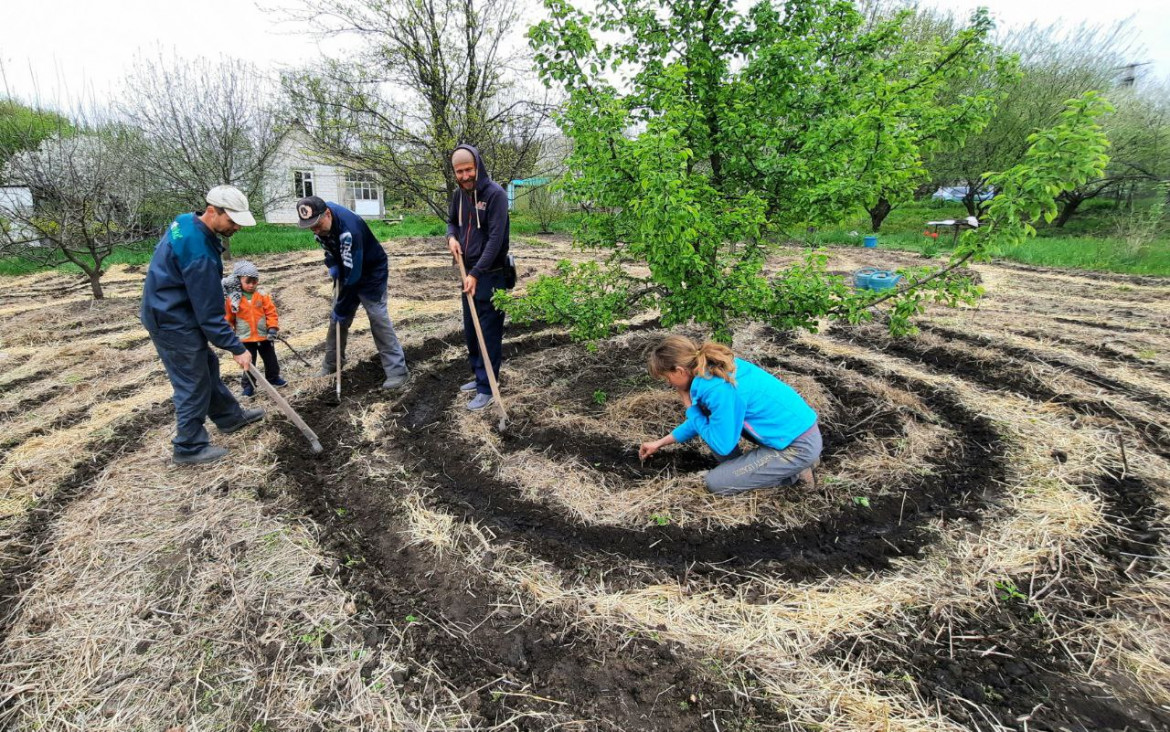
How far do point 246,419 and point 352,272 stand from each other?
1.67 meters

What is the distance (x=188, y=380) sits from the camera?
3.92 m

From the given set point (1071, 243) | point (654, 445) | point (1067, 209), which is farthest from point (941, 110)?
point (1067, 209)

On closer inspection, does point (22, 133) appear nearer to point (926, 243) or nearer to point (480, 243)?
point (480, 243)

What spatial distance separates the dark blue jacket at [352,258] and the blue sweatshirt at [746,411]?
3560 millimetres

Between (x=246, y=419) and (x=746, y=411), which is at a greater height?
(x=746, y=411)

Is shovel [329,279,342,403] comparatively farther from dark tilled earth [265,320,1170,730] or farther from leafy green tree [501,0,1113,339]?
leafy green tree [501,0,1113,339]

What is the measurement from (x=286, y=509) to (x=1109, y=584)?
508 centimetres

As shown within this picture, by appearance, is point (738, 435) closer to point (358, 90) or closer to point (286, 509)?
point (286, 509)

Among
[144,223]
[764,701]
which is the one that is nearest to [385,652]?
[764,701]

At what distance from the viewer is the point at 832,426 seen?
4.54 meters

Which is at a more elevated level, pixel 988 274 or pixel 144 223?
pixel 144 223

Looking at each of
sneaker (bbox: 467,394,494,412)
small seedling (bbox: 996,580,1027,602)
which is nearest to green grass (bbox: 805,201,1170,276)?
small seedling (bbox: 996,580,1027,602)

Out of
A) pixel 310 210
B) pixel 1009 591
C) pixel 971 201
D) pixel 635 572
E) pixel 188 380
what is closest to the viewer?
pixel 1009 591

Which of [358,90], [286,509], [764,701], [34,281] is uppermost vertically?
[358,90]
